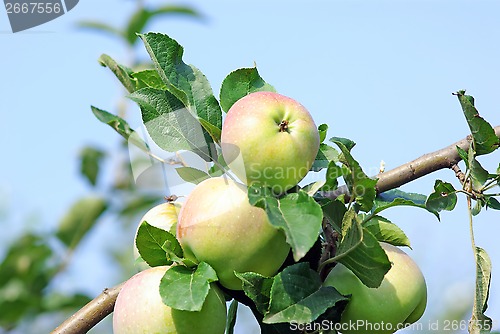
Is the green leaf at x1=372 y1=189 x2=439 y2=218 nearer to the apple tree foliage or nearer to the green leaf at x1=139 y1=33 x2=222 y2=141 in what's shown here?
the apple tree foliage

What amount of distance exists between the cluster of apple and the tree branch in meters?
0.14

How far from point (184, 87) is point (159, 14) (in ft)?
3.84

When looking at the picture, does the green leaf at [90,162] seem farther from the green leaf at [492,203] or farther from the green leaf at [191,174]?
the green leaf at [492,203]

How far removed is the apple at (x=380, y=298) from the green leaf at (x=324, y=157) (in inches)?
6.1

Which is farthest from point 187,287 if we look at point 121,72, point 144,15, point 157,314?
point 144,15

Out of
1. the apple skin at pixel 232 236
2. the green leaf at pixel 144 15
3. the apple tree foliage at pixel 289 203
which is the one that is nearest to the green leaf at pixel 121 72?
the apple tree foliage at pixel 289 203

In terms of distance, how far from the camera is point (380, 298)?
0.99m

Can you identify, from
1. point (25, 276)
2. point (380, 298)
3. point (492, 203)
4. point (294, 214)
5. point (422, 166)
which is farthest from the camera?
point (25, 276)

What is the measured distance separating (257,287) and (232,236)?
0.07 metres

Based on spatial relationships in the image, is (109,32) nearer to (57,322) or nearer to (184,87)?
(57,322)

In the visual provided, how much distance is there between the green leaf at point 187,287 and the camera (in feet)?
3.00

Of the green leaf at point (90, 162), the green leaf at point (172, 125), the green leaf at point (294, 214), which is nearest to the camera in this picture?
the green leaf at point (294, 214)

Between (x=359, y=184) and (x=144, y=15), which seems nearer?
(x=359, y=184)

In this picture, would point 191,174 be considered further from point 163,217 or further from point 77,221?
point 77,221
